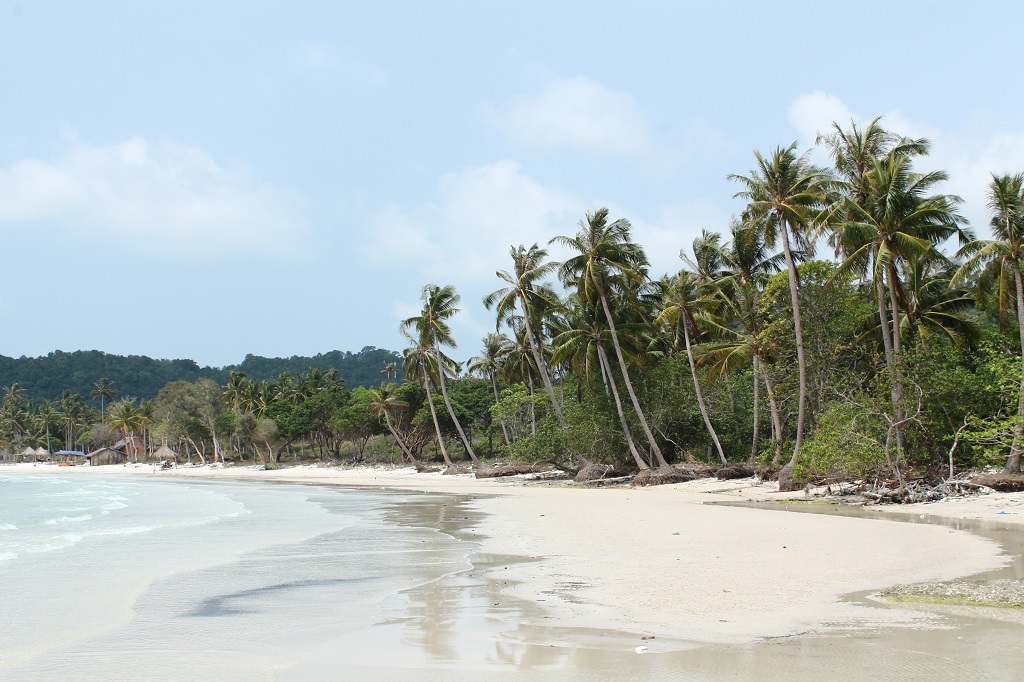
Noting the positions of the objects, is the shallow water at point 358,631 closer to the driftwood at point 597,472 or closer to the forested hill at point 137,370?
the driftwood at point 597,472

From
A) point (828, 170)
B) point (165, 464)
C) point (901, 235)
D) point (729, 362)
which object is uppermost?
point (828, 170)

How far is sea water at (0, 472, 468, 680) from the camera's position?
648cm

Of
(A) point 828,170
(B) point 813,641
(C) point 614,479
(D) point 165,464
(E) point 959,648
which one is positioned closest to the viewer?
(E) point 959,648

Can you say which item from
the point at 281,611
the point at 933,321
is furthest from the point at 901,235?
the point at 281,611

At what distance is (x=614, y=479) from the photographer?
112 feet

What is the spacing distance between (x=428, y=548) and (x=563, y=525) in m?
4.02

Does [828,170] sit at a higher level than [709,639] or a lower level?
higher

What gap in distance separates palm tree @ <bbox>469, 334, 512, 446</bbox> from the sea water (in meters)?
30.9

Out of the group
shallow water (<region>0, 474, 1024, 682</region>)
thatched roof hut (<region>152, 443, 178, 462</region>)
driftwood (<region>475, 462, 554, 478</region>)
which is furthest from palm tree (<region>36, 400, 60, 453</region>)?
shallow water (<region>0, 474, 1024, 682</region>)

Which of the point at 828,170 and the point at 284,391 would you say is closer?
the point at 828,170

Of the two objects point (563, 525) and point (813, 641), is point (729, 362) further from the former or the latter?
point (813, 641)

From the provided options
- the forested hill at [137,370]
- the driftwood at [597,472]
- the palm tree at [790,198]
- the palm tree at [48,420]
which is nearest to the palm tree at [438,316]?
the driftwood at [597,472]

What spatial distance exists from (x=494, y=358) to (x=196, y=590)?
44.2 meters

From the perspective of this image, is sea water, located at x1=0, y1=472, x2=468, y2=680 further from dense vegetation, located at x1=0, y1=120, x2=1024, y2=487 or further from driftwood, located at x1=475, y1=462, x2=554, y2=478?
driftwood, located at x1=475, y1=462, x2=554, y2=478
